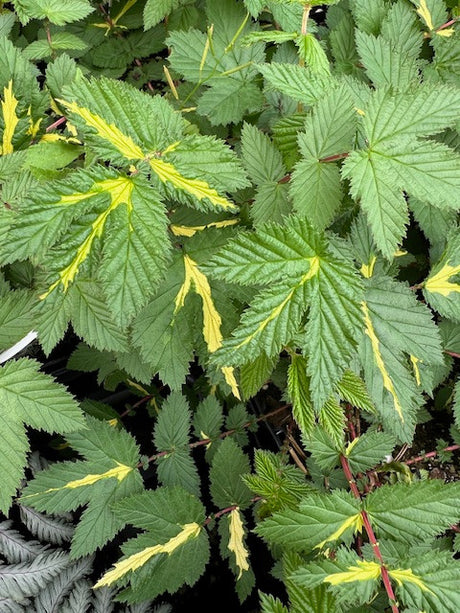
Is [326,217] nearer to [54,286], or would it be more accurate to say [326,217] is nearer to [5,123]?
[54,286]

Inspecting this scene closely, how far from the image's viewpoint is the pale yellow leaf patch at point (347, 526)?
86cm

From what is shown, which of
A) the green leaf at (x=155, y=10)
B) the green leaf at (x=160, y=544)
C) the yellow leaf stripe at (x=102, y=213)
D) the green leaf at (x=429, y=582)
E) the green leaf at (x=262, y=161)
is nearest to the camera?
the yellow leaf stripe at (x=102, y=213)

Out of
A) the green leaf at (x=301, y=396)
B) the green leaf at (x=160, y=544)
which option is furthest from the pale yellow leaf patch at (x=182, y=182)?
the green leaf at (x=160, y=544)

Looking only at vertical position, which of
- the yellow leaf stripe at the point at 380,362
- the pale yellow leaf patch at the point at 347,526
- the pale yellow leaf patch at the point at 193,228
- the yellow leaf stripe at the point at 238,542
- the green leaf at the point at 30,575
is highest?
the pale yellow leaf patch at the point at 193,228

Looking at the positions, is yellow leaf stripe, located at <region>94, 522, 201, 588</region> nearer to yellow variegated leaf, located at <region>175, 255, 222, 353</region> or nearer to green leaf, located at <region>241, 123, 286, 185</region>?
yellow variegated leaf, located at <region>175, 255, 222, 353</region>

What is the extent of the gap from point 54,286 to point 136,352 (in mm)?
373

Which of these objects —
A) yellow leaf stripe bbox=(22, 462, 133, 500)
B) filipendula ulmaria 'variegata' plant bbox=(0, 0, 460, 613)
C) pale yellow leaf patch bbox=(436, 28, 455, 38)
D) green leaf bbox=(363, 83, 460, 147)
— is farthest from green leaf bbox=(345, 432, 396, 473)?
pale yellow leaf patch bbox=(436, 28, 455, 38)

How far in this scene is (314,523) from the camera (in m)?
0.86

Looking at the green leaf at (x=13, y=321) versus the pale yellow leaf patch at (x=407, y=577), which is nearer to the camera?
the pale yellow leaf patch at (x=407, y=577)

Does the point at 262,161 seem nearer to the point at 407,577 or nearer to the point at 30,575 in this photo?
the point at 407,577

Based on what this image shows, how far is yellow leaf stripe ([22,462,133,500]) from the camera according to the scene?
3.37 feet

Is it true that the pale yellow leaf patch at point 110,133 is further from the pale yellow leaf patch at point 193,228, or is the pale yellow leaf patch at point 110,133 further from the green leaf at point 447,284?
the green leaf at point 447,284

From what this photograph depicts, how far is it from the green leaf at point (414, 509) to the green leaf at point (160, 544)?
35cm

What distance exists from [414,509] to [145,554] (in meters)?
0.47
